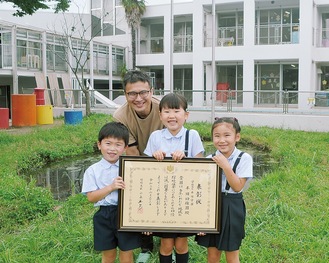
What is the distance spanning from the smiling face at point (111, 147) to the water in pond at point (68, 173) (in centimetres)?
385

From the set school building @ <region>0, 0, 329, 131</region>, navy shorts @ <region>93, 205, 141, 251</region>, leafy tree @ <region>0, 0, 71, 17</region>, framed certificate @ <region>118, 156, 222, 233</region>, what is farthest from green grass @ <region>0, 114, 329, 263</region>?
school building @ <region>0, 0, 329, 131</region>

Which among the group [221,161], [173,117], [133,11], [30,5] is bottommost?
[221,161]

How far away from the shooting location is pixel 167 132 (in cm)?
300

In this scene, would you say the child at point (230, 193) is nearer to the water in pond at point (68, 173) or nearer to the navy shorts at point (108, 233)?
the navy shorts at point (108, 233)

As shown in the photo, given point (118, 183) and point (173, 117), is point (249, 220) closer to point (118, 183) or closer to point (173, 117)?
point (173, 117)

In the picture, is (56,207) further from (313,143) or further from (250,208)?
(313,143)

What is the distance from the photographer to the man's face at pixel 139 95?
3.21 meters

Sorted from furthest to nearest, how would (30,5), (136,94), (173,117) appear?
(30,5) → (136,94) → (173,117)

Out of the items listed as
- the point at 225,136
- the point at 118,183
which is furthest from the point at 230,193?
the point at 118,183

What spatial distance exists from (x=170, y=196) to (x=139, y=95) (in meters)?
0.89

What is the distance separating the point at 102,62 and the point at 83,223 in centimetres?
2193

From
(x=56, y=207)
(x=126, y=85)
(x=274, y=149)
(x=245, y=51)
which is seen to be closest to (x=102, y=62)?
(x=245, y=51)

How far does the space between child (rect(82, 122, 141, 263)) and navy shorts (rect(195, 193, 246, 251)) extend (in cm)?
54

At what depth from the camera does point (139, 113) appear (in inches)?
135
